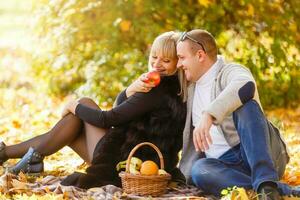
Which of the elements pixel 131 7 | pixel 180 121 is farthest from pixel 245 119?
pixel 131 7

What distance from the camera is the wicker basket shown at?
441 centimetres

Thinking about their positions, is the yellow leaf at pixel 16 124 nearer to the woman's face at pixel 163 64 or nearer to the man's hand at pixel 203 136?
the woman's face at pixel 163 64

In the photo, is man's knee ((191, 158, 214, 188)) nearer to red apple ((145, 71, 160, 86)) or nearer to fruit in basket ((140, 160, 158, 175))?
fruit in basket ((140, 160, 158, 175))

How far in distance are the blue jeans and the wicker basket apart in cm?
21

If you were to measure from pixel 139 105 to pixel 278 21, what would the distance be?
472 centimetres

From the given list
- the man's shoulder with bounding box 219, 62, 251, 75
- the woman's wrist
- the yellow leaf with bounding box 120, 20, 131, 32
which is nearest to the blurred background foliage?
the yellow leaf with bounding box 120, 20, 131, 32

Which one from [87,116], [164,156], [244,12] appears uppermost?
[244,12]

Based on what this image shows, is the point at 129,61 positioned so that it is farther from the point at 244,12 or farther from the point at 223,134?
the point at 223,134

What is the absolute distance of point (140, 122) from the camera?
4.78m

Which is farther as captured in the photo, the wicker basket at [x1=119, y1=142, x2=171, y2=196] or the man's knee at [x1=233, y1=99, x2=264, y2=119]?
the wicker basket at [x1=119, y1=142, x2=171, y2=196]


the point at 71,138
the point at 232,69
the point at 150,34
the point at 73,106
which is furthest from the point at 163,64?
the point at 150,34

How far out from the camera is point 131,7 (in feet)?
28.1

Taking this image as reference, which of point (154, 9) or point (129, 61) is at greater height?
point (154, 9)

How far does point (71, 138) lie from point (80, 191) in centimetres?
67
